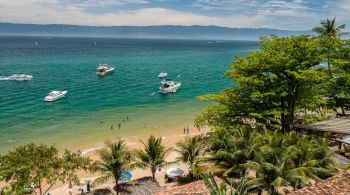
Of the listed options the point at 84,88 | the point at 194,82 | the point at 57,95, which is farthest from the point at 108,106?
the point at 194,82

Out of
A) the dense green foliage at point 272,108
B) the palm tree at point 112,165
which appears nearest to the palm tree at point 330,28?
the dense green foliage at point 272,108

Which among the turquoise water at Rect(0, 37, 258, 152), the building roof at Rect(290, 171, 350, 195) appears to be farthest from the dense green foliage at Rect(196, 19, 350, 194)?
the turquoise water at Rect(0, 37, 258, 152)

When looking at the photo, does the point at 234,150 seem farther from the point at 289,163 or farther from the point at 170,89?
the point at 170,89

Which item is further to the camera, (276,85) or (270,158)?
(276,85)

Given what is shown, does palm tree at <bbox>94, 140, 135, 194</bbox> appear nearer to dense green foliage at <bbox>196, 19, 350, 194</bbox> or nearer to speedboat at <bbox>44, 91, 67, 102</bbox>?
dense green foliage at <bbox>196, 19, 350, 194</bbox>

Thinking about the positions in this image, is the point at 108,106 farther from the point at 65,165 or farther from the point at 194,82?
the point at 65,165

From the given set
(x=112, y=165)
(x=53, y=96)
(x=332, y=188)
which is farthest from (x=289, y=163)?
(x=53, y=96)
